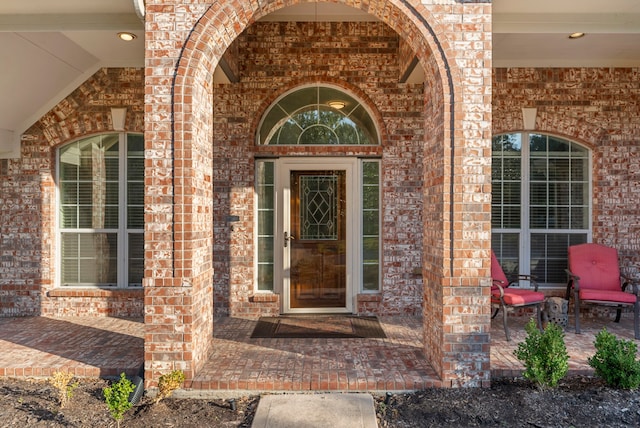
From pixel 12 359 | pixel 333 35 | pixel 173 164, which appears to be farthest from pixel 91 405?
pixel 333 35

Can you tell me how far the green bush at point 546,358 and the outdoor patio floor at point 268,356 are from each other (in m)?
0.40

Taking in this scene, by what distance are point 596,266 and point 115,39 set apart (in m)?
6.40

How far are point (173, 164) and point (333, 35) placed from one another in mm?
3227

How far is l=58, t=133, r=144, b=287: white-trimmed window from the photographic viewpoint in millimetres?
5957

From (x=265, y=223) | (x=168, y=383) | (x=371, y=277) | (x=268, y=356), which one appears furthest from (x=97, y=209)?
(x=371, y=277)

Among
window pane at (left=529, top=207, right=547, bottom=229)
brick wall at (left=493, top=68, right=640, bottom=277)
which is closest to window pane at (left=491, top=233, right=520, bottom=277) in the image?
window pane at (left=529, top=207, right=547, bottom=229)

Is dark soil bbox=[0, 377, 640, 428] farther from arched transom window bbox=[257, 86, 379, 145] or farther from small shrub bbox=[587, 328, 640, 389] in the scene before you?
arched transom window bbox=[257, 86, 379, 145]

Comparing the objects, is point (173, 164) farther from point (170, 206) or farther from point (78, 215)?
point (78, 215)

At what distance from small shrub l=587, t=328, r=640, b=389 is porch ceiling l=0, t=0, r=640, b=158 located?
3.11m

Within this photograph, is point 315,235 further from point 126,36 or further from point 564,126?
point 564,126

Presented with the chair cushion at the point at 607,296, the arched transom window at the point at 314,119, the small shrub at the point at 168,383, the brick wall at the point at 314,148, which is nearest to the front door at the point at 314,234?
the brick wall at the point at 314,148

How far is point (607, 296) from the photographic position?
5125 millimetres

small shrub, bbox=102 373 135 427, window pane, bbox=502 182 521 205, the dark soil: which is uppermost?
window pane, bbox=502 182 521 205

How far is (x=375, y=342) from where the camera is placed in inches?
183
